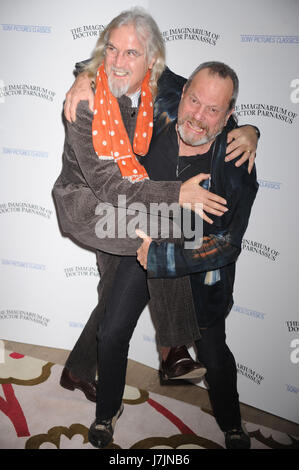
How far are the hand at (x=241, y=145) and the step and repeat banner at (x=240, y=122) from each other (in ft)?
0.53

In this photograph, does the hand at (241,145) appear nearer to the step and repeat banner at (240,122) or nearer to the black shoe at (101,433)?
the step and repeat banner at (240,122)

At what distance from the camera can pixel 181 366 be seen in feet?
5.86

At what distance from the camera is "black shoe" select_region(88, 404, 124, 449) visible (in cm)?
183

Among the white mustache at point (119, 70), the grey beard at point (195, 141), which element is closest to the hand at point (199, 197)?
the grey beard at point (195, 141)

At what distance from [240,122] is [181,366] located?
1.09 meters

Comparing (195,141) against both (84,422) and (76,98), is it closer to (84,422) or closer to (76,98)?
(76,98)

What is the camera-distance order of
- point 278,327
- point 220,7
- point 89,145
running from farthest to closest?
point 278,327
point 220,7
point 89,145

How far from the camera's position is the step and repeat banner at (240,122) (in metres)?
1.73

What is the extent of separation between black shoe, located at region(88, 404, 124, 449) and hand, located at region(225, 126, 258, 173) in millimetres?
1253

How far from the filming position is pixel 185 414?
207 centimetres

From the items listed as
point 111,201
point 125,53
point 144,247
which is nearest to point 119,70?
point 125,53
